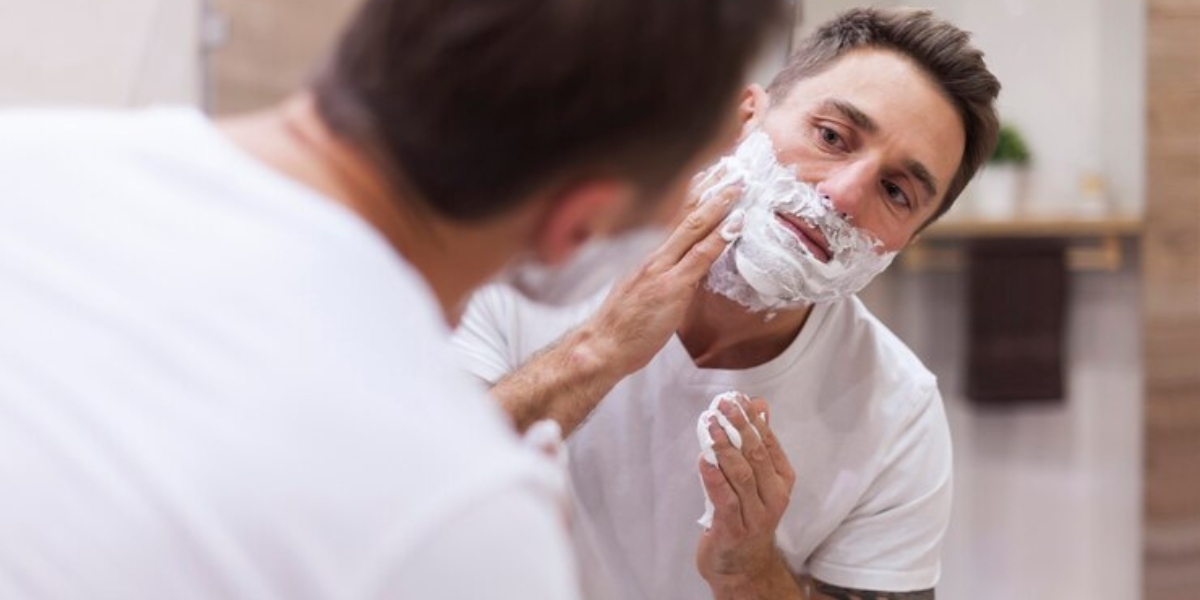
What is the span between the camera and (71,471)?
1.53ft

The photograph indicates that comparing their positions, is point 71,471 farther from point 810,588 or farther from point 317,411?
point 810,588

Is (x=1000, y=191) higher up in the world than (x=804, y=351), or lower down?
higher up

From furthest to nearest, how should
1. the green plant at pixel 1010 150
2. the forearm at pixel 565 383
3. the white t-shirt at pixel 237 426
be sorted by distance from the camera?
1. the green plant at pixel 1010 150
2. the forearm at pixel 565 383
3. the white t-shirt at pixel 237 426

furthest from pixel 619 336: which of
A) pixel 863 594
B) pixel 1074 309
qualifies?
pixel 1074 309

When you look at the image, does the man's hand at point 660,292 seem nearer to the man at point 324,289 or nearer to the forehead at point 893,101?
the forehead at point 893,101

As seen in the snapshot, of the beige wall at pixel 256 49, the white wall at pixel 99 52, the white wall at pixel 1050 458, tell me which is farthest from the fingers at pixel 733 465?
the white wall at pixel 1050 458

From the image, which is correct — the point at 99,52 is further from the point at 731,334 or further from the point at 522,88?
the point at 522,88

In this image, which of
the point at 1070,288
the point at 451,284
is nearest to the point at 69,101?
the point at 451,284

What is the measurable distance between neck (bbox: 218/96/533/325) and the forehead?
2.26ft

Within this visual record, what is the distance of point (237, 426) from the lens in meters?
0.46

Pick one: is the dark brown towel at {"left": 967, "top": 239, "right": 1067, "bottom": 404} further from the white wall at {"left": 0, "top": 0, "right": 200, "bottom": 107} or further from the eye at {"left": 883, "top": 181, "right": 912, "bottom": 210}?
the white wall at {"left": 0, "top": 0, "right": 200, "bottom": 107}

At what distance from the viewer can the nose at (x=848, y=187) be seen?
1.17m

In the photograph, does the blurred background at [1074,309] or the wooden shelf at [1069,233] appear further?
the wooden shelf at [1069,233]

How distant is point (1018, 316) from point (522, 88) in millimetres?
2211
